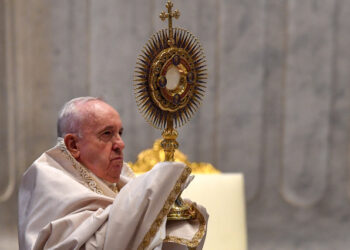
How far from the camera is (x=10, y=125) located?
2.95 meters

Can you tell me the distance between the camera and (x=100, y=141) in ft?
5.04

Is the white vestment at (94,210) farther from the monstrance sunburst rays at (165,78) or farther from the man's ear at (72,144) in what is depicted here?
the monstrance sunburst rays at (165,78)

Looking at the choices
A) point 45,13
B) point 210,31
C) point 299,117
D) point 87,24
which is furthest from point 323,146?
point 45,13

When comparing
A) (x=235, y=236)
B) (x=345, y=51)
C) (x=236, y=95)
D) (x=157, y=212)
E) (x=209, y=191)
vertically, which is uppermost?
(x=345, y=51)

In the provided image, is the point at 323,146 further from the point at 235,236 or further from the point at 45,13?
the point at 45,13

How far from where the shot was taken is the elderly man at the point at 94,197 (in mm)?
1226

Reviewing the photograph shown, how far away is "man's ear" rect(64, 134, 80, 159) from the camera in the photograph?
1544 mm

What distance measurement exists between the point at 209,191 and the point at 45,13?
1541 millimetres

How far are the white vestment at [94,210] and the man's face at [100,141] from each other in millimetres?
36

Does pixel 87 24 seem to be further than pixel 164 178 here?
Yes

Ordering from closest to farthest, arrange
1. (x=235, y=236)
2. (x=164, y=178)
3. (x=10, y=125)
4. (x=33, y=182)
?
(x=164, y=178), (x=33, y=182), (x=235, y=236), (x=10, y=125)

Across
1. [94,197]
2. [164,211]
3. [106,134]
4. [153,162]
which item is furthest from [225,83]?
[164,211]

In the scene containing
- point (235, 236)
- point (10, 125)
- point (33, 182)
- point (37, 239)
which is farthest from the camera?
point (10, 125)

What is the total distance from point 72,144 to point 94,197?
0.24 m
